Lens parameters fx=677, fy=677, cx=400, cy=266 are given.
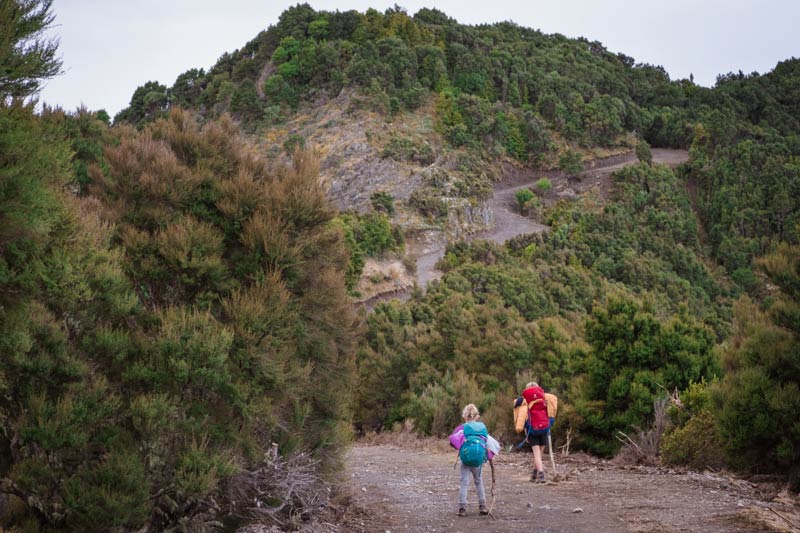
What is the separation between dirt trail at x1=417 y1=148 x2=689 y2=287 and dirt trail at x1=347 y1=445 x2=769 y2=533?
1782 inches

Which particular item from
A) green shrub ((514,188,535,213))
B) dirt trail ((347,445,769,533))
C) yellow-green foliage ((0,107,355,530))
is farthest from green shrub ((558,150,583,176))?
yellow-green foliage ((0,107,355,530))

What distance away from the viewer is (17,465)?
5.79m

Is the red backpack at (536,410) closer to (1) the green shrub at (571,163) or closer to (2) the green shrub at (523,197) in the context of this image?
(2) the green shrub at (523,197)

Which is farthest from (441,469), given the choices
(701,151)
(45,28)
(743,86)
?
(743,86)

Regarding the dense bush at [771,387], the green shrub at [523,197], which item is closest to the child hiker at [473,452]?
the dense bush at [771,387]

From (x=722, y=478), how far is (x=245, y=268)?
726 cm

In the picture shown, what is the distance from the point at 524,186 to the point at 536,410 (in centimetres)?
7967

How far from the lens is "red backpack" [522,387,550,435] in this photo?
34.9 feet

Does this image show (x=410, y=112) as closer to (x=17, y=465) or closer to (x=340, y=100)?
(x=340, y=100)

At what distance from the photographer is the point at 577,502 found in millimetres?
9094

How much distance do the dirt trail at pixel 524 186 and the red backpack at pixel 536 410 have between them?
4600 cm

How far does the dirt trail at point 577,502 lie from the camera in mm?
7699

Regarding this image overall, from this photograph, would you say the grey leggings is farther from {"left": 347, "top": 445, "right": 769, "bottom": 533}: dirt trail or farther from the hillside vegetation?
the hillside vegetation

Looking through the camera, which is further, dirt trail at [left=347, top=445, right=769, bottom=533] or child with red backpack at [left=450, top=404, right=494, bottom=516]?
child with red backpack at [left=450, top=404, right=494, bottom=516]
